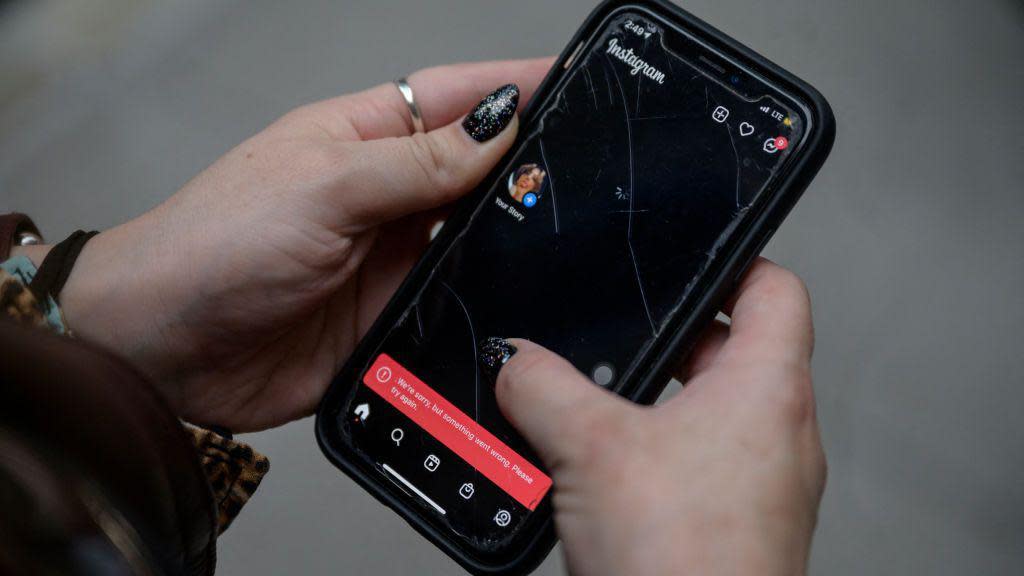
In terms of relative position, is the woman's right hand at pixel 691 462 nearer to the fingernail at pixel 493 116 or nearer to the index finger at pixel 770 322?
the index finger at pixel 770 322

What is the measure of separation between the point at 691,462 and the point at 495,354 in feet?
0.48

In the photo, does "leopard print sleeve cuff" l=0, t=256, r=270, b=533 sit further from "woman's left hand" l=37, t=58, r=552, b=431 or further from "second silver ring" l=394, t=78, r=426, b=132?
"second silver ring" l=394, t=78, r=426, b=132

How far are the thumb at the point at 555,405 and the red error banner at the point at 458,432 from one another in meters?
0.07

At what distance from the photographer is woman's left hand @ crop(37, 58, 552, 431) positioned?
49 centimetres

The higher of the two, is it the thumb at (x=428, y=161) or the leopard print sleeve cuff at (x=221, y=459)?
the thumb at (x=428, y=161)

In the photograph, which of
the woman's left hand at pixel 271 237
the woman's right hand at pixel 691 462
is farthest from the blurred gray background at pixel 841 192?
the woman's right hand at pixel 691 462

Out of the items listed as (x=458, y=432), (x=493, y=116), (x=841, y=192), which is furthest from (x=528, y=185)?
(x=841, y=192)

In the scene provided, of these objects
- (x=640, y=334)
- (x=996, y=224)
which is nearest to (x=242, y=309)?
(x=640, y=334)

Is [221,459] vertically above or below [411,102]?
below

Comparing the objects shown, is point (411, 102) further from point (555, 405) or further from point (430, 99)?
point (555, 405)

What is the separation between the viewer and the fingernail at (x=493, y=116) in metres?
0.50

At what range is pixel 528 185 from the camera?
51 centimetres

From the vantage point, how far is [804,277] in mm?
680

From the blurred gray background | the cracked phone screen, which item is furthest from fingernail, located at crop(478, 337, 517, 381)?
the blurred gray background
